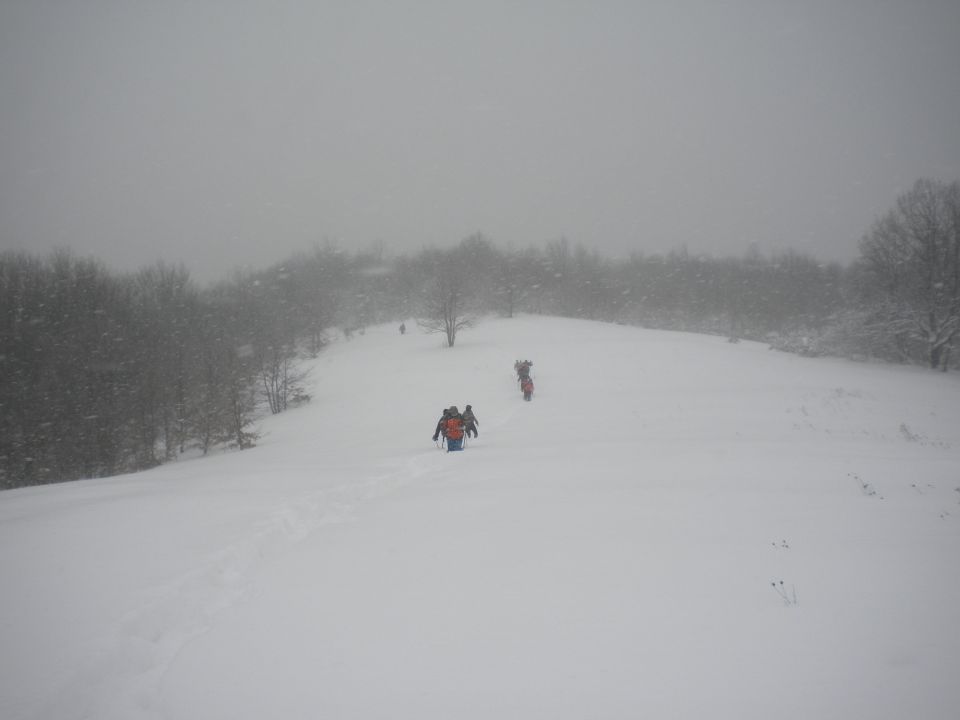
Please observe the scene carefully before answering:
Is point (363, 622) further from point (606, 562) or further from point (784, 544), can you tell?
point (784, 544)

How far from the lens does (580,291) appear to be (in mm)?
76125

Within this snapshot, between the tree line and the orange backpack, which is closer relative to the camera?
the orange backpack

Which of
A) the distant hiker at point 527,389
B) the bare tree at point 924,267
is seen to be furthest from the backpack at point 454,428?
the bare tree at point 924,267

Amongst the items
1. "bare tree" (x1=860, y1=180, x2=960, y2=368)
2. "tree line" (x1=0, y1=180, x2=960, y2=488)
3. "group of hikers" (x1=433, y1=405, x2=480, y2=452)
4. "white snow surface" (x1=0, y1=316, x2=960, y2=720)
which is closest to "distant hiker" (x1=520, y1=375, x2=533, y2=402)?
"group of hikers" (x1=433, y1=405, x2=480, y2=452)

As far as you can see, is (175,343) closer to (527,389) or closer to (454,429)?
(527,389)

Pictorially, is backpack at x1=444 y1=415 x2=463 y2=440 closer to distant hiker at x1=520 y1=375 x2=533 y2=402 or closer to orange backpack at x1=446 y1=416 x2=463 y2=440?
orange backpack at x1=446 y1=416 x2=463 y2=440

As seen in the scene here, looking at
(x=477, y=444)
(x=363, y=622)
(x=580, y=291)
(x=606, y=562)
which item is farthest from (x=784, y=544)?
(x=580, y=291)

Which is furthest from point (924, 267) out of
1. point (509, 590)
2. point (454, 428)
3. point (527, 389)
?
point (509, 590)

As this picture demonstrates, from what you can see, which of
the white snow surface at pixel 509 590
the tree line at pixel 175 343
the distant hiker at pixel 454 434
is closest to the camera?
the white snow surface at pixel 509 590

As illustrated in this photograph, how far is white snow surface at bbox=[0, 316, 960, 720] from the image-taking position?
113 inches

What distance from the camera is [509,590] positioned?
4125 mm

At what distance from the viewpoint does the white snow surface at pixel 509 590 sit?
2.88 m

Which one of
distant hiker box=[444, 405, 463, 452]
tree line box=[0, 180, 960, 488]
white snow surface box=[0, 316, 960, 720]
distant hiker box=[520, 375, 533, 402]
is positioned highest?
tree line box=[0, 180, 960, 488]

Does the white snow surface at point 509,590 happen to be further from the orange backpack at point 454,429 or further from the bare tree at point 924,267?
the bare tree at point 924,267
